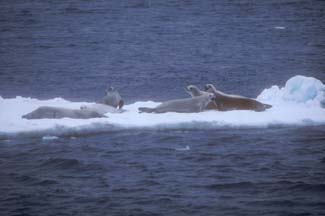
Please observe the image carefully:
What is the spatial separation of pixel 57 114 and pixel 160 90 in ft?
20.0

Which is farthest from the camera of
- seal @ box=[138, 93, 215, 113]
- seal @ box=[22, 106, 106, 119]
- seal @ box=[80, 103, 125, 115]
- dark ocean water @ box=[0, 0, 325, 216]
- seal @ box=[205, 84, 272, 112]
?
seal @ box=[205, 84, 272, 112]

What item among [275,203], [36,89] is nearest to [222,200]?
[275,203]

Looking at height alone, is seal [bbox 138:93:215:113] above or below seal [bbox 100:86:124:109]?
below

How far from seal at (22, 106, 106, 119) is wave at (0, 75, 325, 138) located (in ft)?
0.78

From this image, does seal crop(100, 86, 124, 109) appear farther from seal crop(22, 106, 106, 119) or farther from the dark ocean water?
Result: the dark ocean water

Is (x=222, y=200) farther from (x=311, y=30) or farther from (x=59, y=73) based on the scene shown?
(x=311, y=30)

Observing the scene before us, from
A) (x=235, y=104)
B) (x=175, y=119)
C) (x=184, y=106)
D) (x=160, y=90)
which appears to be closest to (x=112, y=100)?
(x=184, y=106)

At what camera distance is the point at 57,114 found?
49.4 ft

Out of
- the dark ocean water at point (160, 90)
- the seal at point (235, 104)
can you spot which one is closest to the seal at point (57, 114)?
the dark ocean water at point (160, 90)

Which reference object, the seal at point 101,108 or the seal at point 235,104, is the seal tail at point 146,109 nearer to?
the seal at point 101,108

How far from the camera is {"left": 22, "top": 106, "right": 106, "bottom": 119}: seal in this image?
15008 millimetres

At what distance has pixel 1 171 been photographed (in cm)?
1235

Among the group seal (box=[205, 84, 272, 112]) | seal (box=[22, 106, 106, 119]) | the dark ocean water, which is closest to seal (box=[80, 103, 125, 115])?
seal (box=[22, 106, 106, 119])

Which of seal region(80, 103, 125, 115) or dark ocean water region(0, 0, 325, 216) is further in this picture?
seal region(80, 103, 125, 115)
